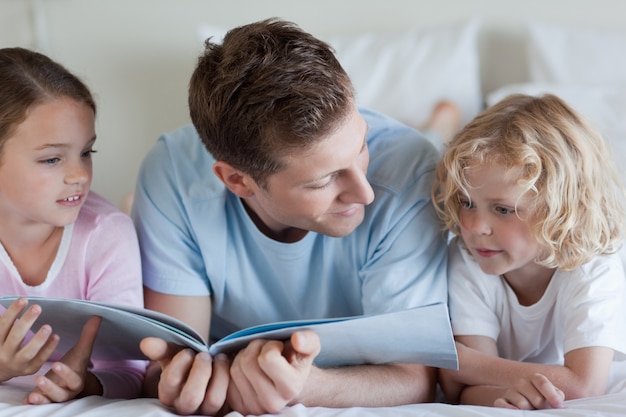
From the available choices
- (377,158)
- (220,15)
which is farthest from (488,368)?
(220,15)

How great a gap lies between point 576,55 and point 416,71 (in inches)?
17.6

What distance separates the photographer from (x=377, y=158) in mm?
1439

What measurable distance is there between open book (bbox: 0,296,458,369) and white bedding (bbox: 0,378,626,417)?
85 millimetres

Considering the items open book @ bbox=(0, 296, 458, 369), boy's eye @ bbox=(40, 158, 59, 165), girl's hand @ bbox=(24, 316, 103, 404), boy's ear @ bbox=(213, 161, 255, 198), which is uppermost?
boy's eye @ bbox=(40, 158, 59, 165)

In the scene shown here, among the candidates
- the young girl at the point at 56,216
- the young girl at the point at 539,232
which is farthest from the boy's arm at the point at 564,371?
the young girl at the point at 56,216

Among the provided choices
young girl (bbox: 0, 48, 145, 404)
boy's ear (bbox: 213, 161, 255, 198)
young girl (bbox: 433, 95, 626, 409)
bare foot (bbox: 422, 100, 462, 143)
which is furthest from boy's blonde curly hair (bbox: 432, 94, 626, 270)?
bare foot (bbox: 422, 100, 462, 143)

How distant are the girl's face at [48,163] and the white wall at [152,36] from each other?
1.26 metres

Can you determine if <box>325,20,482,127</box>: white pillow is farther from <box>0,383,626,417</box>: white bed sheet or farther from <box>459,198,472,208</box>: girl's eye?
<box>0,383,626,417</box>: white bed sheet

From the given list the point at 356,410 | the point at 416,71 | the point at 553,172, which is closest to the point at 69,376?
the point at 356,410

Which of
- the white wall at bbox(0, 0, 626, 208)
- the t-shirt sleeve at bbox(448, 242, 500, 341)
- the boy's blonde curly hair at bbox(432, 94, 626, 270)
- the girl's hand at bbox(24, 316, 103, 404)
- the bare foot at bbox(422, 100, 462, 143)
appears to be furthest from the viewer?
the white wall at bbox(0, 0, 626, 208)

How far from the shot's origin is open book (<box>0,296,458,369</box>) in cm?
109

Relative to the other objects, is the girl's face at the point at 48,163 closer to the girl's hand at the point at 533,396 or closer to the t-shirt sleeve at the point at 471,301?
the t-shirt sleeve at the point at 471,301

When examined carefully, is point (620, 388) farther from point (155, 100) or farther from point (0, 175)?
point (155, 100)

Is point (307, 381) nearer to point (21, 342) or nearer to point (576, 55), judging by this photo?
point (21, 342)
